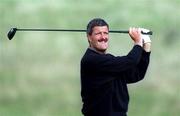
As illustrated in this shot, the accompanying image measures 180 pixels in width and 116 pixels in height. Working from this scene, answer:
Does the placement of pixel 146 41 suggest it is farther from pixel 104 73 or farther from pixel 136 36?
pixel 104 73

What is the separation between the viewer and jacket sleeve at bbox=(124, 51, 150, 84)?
2826mm

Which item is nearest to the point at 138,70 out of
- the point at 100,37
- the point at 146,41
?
the point at 146,41

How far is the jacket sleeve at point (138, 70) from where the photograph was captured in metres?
2.83

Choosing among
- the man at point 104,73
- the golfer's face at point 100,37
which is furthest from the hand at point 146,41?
the golfer's face at point 100,37

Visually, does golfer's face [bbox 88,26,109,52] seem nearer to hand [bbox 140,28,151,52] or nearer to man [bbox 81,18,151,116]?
man [bbox 81,18,151,116]

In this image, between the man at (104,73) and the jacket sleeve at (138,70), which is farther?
the jacket sleeve at (138,70)

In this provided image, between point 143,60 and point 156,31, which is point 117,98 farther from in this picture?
point 156,31

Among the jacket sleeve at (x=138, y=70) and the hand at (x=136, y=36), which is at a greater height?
the hand at (x=136, y=36)

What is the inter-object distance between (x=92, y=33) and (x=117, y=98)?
0.29 metres

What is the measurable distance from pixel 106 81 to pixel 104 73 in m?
0.04

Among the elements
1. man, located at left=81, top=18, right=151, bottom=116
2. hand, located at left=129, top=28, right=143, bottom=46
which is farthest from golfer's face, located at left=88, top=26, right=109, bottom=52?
hand, located at left=129, top=28, right=143, bottom=46

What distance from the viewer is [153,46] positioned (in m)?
4.50

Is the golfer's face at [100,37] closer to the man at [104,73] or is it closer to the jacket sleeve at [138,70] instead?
the man at [104,73]

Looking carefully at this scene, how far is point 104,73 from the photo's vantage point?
2709 millimetres
